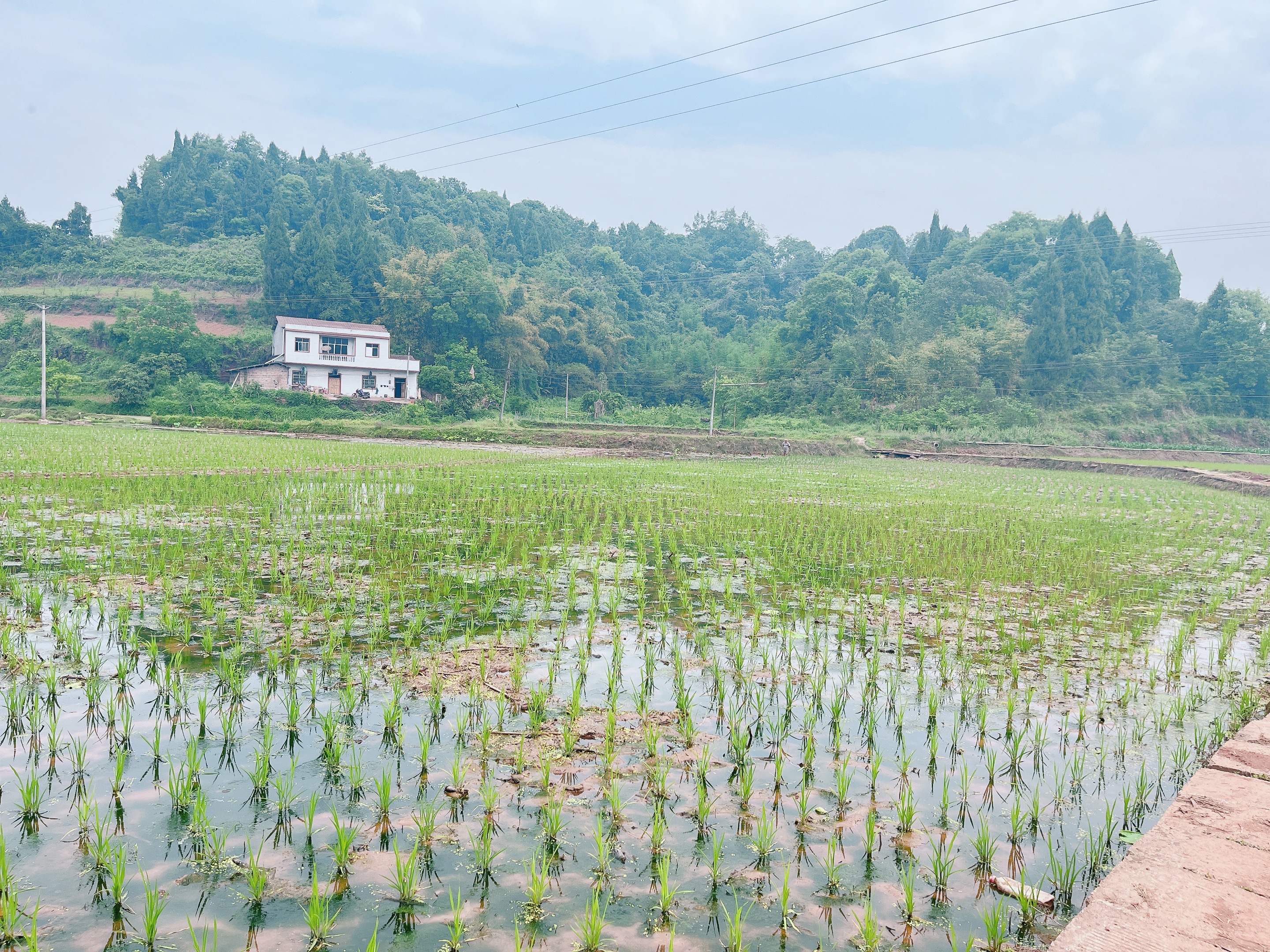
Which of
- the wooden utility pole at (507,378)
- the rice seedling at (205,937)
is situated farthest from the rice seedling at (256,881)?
the wooden utility pole at (507,378)

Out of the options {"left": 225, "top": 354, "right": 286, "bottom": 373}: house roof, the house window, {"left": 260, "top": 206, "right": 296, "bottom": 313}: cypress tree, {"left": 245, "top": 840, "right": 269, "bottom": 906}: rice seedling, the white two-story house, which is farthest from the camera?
{"left": 260, "top": 206, "right": 296, "bottom": 313}: cypress tree

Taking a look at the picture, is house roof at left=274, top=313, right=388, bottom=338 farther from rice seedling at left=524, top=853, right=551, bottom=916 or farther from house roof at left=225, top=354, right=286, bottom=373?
rice seedling at left=524, top=853, right=551, bottom=916

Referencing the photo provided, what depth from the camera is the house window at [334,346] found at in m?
45.9

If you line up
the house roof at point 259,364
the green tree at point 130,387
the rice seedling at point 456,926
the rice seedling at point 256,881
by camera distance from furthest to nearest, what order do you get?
the house roof at point 259,364 → the green tree at point 130,387 → the rice seedling at point 256,881 → the rice seedling at point 456,926

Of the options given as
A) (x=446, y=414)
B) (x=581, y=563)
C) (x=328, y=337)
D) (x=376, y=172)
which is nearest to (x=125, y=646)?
(x=581, y=563)

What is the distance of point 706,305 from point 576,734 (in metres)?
72.7

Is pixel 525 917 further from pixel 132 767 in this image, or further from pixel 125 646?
pixel 125 646

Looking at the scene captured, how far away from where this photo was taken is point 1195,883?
2730mm

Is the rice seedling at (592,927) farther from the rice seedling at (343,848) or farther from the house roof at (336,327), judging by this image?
the house roof at (336,327)

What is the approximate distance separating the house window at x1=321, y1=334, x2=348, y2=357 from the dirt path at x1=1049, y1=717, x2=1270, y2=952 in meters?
47.4

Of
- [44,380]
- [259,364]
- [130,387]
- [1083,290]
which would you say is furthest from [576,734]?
[1083,290]

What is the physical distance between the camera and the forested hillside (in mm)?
48656

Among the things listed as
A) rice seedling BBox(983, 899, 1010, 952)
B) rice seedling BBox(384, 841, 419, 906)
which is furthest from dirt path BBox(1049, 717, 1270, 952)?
rice seedling BBox(384, 841, 419, 906)

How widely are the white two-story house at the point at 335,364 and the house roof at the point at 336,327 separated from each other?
0.03 metres
